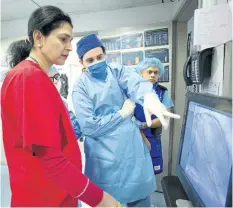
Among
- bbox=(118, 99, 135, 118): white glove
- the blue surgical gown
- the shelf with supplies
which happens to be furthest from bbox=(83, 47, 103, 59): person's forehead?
the shelf with supplies

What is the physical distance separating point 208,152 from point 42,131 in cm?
52

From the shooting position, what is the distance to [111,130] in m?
1.23

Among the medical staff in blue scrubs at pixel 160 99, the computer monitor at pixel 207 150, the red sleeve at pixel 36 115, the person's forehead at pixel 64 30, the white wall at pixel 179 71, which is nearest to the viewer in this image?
the computer monitor at pixel 207 150

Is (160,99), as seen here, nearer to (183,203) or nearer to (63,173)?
(183,203)

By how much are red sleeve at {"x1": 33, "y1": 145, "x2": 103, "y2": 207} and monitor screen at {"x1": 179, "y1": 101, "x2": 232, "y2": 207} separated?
1.17ft

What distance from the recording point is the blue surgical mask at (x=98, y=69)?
1.27m

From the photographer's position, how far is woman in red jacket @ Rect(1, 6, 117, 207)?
697 mm

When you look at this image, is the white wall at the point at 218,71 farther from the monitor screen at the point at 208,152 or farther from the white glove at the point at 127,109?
the white glove at the point at 127,109

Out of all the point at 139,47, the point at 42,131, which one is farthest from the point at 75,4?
the point at 42,131

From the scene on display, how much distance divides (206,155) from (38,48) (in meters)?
0.73

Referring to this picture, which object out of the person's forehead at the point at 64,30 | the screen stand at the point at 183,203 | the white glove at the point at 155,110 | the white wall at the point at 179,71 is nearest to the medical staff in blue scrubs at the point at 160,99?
the white wall at the point at 179,71

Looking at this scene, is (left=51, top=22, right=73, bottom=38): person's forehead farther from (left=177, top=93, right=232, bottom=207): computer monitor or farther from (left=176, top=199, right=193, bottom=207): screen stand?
(left=176, top=199, right=193, bottom=207): screen stand

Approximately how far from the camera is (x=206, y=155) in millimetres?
589

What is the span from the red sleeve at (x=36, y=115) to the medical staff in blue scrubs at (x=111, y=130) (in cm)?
47
